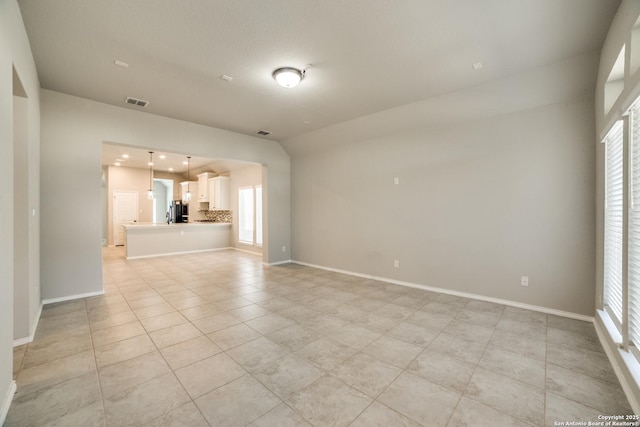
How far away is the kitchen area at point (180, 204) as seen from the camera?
7738 mm

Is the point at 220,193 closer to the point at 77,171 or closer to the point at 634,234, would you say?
the point at 77,171

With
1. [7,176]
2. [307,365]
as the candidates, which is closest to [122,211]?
[7,176]

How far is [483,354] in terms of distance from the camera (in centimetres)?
249

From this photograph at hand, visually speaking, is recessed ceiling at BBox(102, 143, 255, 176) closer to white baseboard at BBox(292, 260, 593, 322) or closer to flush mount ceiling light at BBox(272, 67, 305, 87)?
flush mount ceiling light at BBox(272, 67, 305, 87)

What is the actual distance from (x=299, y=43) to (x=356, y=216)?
11.6 ft

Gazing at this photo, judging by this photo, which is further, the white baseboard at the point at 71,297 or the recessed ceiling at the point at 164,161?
the recessed ceiling at the point at 164,161

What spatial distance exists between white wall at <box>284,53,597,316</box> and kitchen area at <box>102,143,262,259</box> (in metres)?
3.75

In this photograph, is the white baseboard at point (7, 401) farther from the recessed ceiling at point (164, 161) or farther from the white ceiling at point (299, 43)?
the recessed ceiling at point (164, 161)

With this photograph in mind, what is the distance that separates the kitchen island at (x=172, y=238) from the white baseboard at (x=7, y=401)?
6.09 m

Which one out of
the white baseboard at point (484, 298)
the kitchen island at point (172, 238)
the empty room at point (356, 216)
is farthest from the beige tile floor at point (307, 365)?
→ the kitchen island at point (172, 238)

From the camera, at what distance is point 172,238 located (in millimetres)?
8008

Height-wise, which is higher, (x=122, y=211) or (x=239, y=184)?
(x=239, y=184)

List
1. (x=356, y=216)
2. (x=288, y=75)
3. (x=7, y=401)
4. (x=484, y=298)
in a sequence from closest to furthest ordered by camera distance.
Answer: (x=7, y=401) < (x=288, y=75) < (x=484, y=298) < (x=356, y=216)

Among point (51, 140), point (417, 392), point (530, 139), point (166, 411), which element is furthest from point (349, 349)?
point (51, 140)
